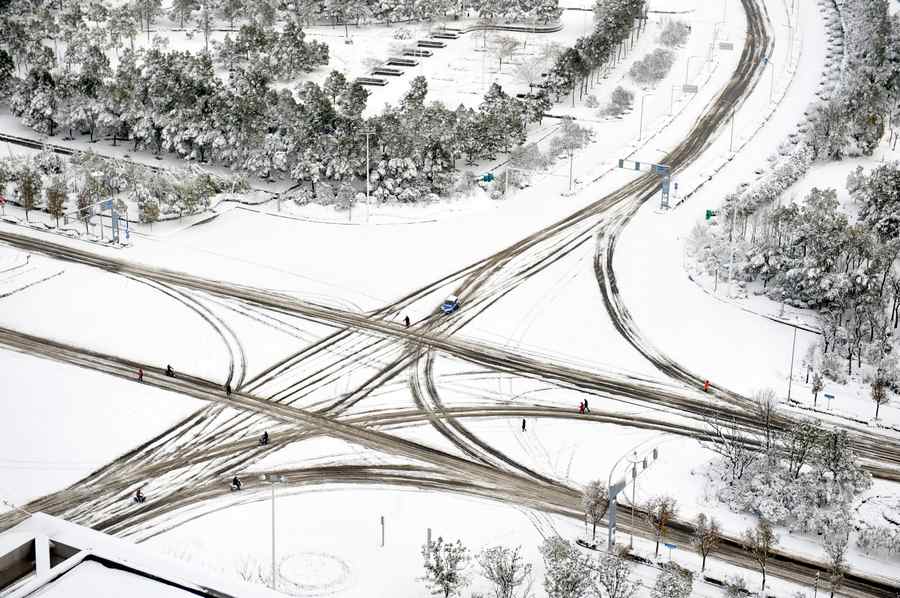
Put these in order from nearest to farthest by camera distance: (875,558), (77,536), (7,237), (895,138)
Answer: (77,536), (875,558), (7,237), (895,138)

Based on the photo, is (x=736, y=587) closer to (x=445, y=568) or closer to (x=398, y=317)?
(x=445, y=568)

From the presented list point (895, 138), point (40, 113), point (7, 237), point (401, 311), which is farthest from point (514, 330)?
point (40, 113)

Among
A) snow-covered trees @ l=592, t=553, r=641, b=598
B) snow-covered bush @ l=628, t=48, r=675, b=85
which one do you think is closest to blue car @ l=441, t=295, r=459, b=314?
snow-covered trees @ l=592, t=553, r=641, b=598

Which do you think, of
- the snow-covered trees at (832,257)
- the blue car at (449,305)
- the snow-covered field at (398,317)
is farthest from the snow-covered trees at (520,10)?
the blue car at (449,305)

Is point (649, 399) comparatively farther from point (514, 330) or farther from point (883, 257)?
point (883, 257)

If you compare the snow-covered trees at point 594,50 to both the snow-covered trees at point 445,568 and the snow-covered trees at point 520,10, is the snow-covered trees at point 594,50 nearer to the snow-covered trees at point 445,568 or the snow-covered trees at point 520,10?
the snow-covered trees at point 520,10

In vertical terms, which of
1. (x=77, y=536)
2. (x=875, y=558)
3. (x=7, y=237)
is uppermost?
(x=77, y=536)
